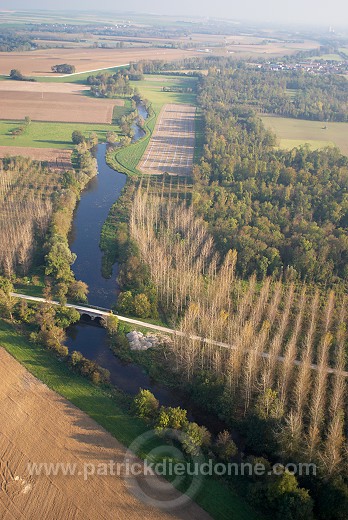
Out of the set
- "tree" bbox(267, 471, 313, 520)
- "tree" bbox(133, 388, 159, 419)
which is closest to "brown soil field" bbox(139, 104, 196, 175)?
"tree" bbox(133, 388, 159, 419)

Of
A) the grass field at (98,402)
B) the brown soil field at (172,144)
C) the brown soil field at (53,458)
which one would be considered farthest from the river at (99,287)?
the brown soil field at (172,144)

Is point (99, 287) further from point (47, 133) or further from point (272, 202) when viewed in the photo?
point (47, 133)

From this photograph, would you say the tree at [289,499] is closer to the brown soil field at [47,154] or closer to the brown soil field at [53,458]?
the brown soil field at [53,458]

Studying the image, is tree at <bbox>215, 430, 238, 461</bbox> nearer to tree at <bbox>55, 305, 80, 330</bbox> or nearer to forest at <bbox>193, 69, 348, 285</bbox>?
tree at <bbox>55, 305, 80, 330</bbox>

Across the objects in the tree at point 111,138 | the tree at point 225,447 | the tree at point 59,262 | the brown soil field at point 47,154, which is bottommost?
the tree at point 225,447

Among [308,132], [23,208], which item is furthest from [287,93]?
[23,208]

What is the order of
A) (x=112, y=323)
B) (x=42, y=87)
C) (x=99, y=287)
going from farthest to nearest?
1. (x=42, y=87)
2. (x=99, y=287)
3. (x=112, y=323)
